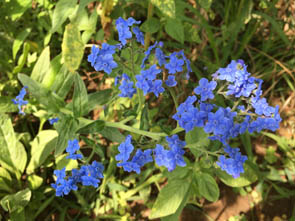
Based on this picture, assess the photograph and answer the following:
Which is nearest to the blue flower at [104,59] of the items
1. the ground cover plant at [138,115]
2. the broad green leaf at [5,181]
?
the ground cover plant at [138,115]

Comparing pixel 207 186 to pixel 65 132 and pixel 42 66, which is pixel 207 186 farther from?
pixel 42 66

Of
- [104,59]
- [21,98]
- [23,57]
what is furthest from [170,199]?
[23,57]

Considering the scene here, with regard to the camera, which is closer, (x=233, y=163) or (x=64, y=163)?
(x=233, y=163)

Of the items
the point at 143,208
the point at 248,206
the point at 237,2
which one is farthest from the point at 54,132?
the point at 237,2

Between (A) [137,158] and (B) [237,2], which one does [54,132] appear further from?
(B) [237,2]

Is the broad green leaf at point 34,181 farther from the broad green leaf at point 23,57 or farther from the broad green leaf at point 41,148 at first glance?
the broad green leaf at point 23,57

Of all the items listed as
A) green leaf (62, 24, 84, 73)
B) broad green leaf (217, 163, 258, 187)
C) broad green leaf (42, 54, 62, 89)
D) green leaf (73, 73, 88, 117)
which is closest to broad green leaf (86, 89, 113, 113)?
green leaf (73, 73, 88, 117)

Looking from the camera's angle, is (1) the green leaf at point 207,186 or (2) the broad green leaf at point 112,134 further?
(1) the green leaf at point 207,186
